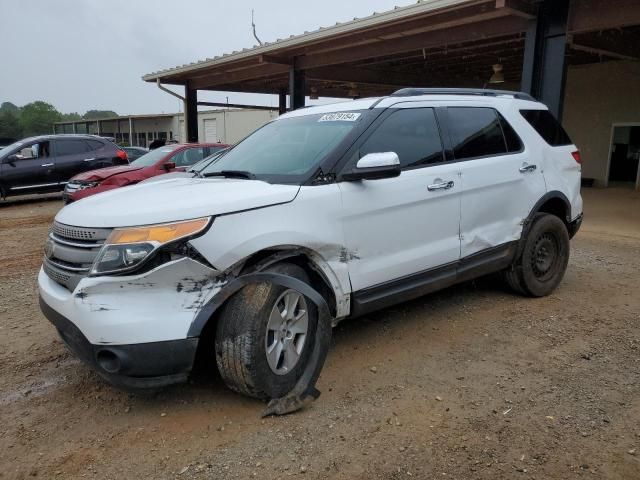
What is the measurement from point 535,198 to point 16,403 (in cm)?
439

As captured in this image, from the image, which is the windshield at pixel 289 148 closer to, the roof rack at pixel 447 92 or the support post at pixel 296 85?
the roof rack at pixel 447 92

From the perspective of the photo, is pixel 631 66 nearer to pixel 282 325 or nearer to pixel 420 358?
pixel 420 358

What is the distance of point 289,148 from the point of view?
3.79 meters

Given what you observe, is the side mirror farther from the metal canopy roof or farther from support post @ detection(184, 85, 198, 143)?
support post @ detection(184, 85, 198, 143)

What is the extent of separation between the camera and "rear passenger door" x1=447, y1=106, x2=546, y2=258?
13.7 feet

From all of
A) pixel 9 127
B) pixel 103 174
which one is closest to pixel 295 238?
pixel 103 174

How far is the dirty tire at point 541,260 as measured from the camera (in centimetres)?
478

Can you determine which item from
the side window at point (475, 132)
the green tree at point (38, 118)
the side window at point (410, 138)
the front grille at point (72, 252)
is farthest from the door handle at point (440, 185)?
the green tree at point (38, 118)

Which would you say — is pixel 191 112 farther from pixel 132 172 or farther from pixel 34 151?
pixel 132 172

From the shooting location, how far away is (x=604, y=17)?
7758 mm

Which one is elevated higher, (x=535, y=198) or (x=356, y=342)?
(x=535, y=198)

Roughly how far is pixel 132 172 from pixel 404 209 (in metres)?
7.17

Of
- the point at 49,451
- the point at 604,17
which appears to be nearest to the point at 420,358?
the point at 49,451

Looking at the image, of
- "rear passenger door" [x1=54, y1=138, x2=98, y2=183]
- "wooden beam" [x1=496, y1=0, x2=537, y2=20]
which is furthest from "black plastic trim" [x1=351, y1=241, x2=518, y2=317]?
"rear passenger door" [x1=54, y1=138, x2=98, y2=183]
